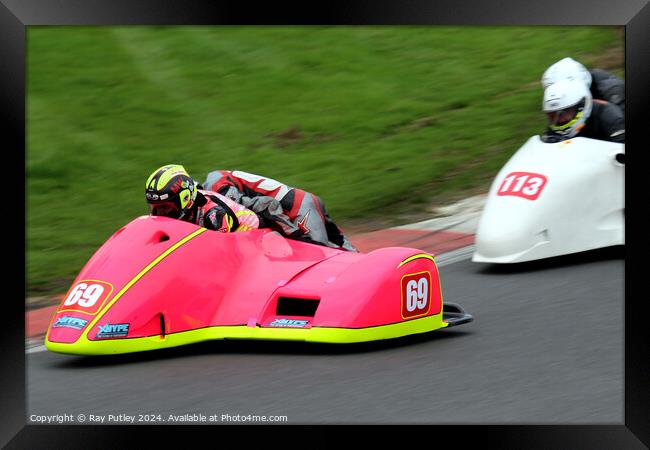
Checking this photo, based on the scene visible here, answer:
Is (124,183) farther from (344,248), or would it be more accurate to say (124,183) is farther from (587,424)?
(587,424)

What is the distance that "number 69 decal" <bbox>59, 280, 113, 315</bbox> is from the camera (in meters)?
5.49

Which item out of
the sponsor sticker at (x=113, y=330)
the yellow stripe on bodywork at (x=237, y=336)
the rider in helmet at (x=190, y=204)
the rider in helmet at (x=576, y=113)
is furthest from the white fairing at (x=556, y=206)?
the sponsor sticker at (x=113, y=330)

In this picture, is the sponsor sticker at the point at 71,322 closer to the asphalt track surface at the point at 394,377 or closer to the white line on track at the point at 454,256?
the asphalt track surface at the point at 394,377

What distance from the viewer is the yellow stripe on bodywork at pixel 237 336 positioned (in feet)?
17.9

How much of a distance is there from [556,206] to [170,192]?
255 cm

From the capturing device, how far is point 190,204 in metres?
6.12

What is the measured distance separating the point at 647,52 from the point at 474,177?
5.23 meters

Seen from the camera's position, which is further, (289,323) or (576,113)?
(576,113)

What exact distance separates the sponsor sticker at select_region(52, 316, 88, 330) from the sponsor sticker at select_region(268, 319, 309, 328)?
895 mm

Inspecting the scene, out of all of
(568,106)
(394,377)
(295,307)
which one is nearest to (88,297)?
(295,307)

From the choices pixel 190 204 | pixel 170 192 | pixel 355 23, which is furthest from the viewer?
pixel 190 204

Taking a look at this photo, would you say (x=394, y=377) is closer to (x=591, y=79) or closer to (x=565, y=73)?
(x=565, y=73)

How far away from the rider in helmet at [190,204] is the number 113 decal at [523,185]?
70.0 inches

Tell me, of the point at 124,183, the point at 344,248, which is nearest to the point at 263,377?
the point at 344,248
